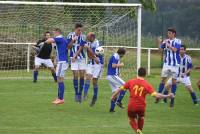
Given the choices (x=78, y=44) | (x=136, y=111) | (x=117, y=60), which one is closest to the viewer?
(x=136, y=111)

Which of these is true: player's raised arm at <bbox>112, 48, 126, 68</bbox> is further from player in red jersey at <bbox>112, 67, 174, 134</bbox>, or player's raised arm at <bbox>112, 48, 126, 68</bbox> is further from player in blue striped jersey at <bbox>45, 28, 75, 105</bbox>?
player in red jersey at <bbox>112, 67, 174, 134</bbox>

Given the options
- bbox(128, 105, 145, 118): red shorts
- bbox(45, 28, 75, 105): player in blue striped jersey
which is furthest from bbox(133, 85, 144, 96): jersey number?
bbox(45, 28, 75, 105): player in blue striped jersey

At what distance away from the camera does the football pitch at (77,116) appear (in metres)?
15.3

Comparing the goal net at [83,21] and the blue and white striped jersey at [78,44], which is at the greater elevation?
the goal net at [83,21]

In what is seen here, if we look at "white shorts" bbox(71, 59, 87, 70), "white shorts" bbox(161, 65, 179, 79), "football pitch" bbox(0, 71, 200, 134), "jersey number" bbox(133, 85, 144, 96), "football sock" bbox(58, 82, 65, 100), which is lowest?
"football pitch" bbox(0, 71, 200, 134)

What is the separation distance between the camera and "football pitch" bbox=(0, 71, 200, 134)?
50.3 feet

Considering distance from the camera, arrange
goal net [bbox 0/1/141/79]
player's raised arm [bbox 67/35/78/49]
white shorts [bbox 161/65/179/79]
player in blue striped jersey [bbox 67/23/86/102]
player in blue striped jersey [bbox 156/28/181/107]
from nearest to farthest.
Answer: player's raised arm [bbox 67/35/78/49], player in blue striped jersey [bbox 67/23/86/102], player in blue striped jersey [bbox 156/28/181/107], white shorts [bbox 161/65/179/79], goal net [bbox 0/1/141/79]

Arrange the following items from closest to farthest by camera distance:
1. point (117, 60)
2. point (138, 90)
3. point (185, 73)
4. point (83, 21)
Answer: point (138, 90) < point (117, 60) < point (185, 73) < point (83, 21)

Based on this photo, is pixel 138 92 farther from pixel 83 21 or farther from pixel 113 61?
pixel 83 21

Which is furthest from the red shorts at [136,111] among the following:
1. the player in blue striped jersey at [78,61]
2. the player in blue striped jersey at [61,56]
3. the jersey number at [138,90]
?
the player in blue striped jersey at [78,61]

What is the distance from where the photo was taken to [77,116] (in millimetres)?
17344

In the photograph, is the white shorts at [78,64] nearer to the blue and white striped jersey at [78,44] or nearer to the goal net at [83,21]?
the blue and white striped jersey at [78,44]

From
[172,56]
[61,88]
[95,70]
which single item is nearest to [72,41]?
[95,70]

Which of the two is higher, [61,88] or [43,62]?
[43,62]
